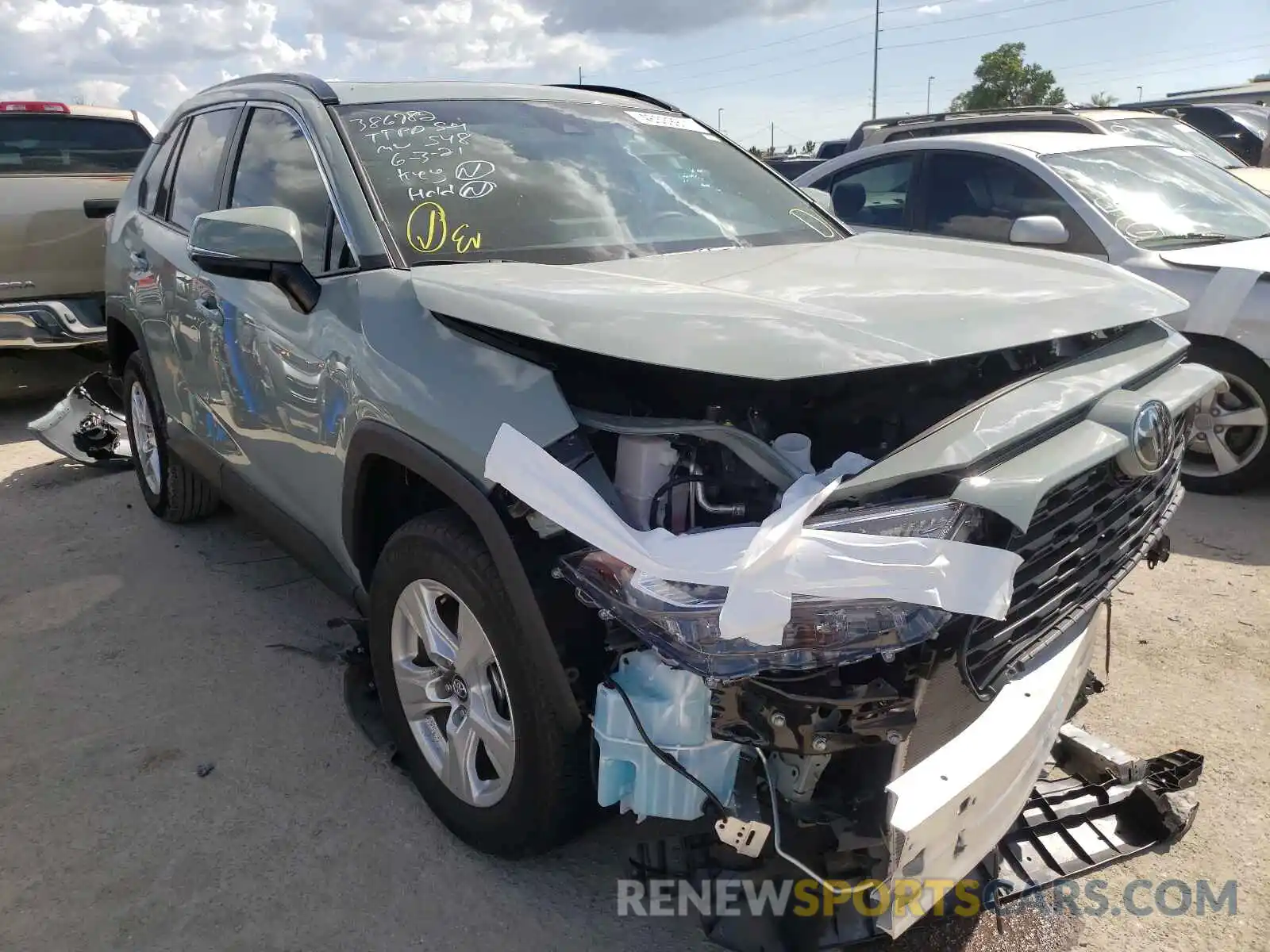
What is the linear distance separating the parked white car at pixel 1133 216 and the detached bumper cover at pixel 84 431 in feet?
14.3

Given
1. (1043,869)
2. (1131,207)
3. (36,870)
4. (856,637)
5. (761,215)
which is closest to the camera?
(856,637)

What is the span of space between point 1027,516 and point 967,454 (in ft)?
0.53

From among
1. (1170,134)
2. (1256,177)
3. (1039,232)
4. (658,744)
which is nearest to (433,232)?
(658,744)

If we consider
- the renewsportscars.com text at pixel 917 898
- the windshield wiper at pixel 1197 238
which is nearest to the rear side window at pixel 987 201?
the windshield wiper at pixel 1197 238

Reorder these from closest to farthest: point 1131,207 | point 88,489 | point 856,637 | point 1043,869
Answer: point 856,637 → point 1043,869 → point 1131,207 → point 88,489

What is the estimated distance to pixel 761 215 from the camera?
350 cm

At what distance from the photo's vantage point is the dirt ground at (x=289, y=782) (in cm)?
242

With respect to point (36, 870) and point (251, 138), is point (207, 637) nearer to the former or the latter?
point (36, 870)

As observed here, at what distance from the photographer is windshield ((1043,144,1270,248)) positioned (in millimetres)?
5309

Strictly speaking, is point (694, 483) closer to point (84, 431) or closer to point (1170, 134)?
point (84, 431)

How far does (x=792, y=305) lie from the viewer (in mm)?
2164

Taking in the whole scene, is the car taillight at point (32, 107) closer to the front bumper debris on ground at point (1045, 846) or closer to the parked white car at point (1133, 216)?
the parked white car at point (1133, 216)

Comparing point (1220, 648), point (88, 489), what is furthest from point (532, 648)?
point (88, 489)

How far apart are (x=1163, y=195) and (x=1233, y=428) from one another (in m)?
1.44
